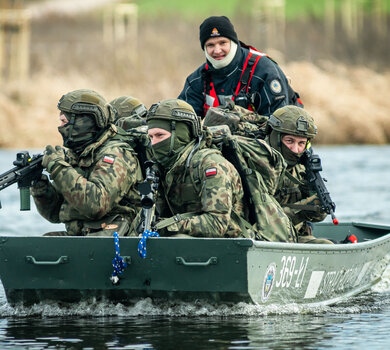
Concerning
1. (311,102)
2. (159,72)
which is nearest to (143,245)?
(311,102)

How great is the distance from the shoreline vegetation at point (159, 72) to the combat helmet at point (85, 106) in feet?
106

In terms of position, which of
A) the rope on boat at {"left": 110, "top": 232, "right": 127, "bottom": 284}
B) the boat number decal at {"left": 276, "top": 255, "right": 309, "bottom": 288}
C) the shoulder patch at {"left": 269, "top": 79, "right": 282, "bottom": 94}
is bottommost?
the boat number decal at {"left": 276, "top": 255, "right": 309, "bottom": 288}

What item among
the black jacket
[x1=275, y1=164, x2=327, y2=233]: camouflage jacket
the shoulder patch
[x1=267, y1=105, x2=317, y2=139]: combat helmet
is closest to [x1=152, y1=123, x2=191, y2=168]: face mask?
[x1=267, y1=105, x2=317, y2=139]: combat helmet

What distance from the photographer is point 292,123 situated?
462 inches

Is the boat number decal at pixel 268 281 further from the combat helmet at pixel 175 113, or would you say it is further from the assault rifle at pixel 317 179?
the assault rifle at pixel 317 179

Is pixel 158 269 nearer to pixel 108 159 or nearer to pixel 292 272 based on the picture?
pixel 108 159

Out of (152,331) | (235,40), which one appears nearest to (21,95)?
(235,40)

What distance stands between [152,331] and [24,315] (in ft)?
5.15

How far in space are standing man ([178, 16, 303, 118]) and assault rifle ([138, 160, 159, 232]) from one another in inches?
97.5

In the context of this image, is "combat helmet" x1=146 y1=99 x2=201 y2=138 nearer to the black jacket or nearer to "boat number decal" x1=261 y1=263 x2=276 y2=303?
"boat number decal" x1=261 y1=263 x2=276 y2=303

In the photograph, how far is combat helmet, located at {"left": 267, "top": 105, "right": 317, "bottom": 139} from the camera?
38.5 ft

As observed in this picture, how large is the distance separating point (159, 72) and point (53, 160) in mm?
39935

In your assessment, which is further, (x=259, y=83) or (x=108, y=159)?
(x=259, y=83)

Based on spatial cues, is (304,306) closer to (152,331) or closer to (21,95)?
(152,331)
